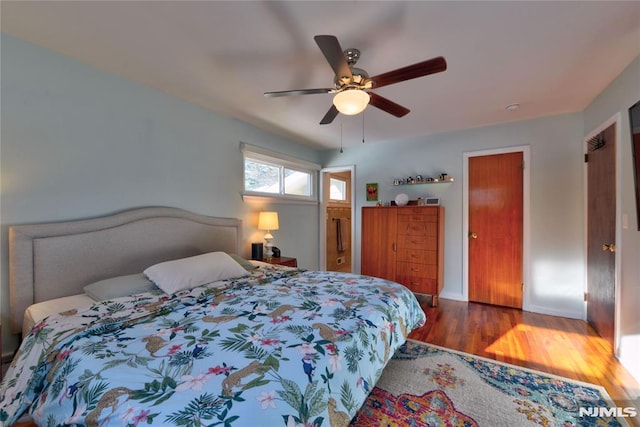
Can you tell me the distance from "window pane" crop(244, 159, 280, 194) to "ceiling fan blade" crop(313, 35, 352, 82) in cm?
225

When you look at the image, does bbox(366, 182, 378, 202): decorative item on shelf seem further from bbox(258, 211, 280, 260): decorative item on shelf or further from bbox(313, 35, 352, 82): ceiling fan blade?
bbox(313, 35, 352, 82): ceiling fan blade

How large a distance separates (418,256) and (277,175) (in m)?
2.38

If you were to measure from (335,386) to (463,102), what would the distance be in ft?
9.68

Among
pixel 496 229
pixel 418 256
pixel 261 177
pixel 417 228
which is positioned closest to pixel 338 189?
pixel 261 177

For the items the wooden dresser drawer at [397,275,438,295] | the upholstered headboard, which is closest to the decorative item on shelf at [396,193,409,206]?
the wooden dresser drawer at [397,275,438,295]

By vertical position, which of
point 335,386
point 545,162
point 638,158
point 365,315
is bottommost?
point 335,386

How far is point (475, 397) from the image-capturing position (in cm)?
→ 179

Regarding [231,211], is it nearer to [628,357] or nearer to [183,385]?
[183,385]

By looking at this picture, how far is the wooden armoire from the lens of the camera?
3613 millimetres

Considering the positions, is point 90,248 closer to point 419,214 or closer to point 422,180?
point 419,214

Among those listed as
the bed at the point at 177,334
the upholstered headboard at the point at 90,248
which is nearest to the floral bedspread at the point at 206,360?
the bed at the point at 177,334

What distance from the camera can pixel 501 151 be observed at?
3.56 meters

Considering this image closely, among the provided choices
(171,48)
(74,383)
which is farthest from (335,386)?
(171,48)

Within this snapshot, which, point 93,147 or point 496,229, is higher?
point 93,147
